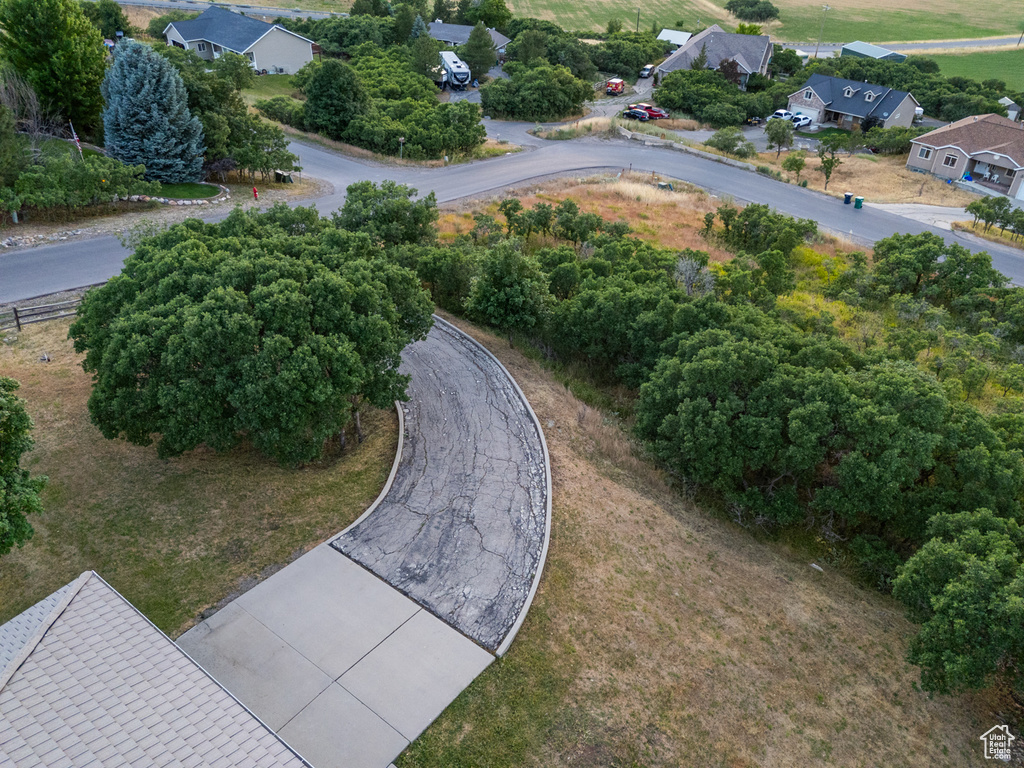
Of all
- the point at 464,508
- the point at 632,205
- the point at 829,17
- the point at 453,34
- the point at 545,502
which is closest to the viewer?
the point at 464,508

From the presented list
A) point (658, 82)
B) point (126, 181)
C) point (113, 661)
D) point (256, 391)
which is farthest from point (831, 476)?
point (658, 82)

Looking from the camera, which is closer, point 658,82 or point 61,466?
point 61,466

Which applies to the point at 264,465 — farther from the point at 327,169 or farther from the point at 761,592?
the point at 327,169

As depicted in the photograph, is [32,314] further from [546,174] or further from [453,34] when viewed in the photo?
[453,34]

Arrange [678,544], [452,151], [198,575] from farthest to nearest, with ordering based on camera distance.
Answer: [452,151]
[678,544]
[198,575]

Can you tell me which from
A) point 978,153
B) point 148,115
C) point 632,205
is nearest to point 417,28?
point 632,205

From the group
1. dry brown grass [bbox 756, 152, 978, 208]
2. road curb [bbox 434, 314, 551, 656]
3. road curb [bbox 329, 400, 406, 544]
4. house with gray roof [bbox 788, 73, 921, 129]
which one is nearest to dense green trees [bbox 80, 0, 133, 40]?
road curb [bbox 434, 314, 551, 656]

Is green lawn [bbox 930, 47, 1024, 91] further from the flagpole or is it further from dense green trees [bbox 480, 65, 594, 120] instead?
the flagpole
